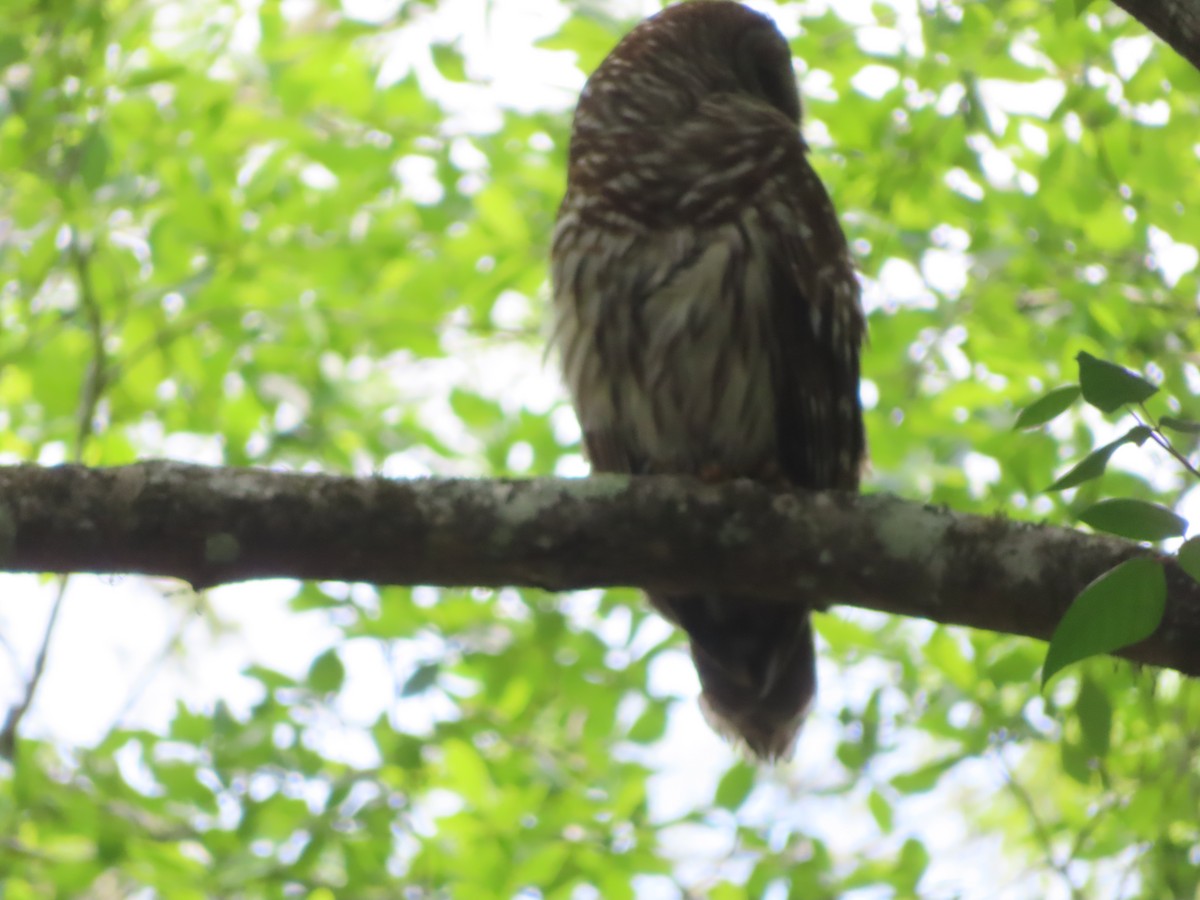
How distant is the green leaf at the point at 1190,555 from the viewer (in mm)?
1412

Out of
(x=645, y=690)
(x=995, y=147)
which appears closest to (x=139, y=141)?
(x=645, y=690)

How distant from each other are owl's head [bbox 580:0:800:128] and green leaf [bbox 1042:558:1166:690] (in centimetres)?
226

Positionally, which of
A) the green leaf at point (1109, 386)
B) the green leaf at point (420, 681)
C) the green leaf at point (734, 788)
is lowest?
the green leaf at point (734, 788)

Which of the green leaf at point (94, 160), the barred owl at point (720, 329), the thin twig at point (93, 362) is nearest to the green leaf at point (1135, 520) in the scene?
the barred owl at point (720, 329)

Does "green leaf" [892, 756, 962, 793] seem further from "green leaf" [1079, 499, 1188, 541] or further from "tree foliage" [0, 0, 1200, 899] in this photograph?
"green leaf" [1079, 499, 1188, 541]

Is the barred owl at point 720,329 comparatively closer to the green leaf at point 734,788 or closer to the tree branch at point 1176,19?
the green leaf at point 734,788

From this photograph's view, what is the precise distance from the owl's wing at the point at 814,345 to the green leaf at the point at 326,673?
1522mm

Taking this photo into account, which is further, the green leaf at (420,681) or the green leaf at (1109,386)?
the green leaf at (420,681)

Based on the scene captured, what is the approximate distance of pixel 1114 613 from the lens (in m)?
1.40

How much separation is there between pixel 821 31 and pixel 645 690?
205 centimetres

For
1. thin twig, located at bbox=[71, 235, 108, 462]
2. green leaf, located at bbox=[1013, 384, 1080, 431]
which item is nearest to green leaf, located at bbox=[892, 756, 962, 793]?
green leaf, located at bbox=[1013, 384, 1080, 431]

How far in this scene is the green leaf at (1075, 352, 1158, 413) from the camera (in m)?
1.48

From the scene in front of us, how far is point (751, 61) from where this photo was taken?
396 cm

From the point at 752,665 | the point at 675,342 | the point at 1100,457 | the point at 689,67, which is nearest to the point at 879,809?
the point at 752,665
